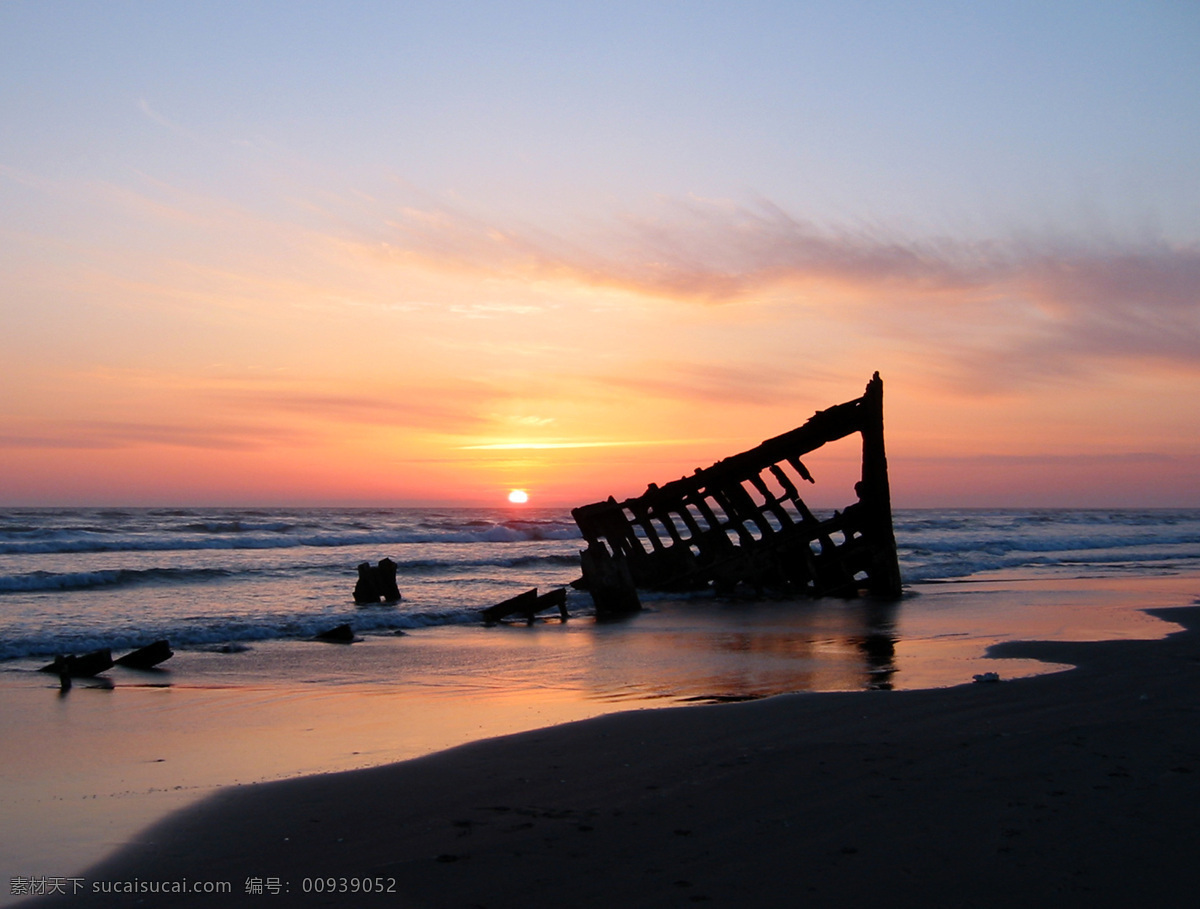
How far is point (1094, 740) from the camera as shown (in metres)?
5.99

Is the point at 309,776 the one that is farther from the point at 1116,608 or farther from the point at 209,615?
the point at 1116,608

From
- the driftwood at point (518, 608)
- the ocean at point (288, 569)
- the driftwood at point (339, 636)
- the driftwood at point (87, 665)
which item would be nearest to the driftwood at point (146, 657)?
the driftwood at point (87, 665)

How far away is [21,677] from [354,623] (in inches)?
227

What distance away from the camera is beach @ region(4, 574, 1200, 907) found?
13.2 feet

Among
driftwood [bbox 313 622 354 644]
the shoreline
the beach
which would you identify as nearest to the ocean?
driftwood [bbox 313 622 354 644]

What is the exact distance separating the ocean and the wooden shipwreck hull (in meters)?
1.09

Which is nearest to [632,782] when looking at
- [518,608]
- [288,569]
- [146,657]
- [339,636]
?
[146,657]

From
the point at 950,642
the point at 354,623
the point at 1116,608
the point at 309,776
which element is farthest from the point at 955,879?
the point at 1116,608

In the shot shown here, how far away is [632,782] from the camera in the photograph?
5457mm

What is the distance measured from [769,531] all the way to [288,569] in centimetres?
1514

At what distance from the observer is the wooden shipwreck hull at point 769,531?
60.0ft

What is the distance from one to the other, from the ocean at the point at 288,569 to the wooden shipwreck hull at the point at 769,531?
3.58ft

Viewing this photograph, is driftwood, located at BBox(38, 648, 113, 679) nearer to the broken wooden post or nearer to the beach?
the beach

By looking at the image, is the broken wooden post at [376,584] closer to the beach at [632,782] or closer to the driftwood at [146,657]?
the driftwood at [146,657]
